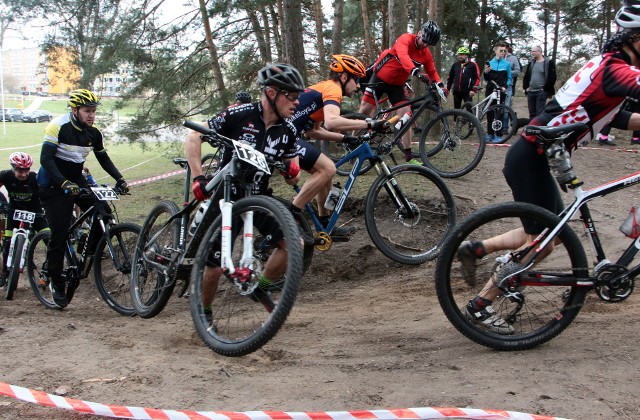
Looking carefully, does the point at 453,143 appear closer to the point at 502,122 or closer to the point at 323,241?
the point at 323,241

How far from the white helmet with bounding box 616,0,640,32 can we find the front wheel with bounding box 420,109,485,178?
4240 mm

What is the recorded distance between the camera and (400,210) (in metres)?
6.26

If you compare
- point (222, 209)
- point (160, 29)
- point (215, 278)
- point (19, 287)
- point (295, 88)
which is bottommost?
point (19, 287)

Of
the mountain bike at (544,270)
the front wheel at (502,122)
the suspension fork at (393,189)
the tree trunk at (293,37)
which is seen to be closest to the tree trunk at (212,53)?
the tree trunk at (293,37)

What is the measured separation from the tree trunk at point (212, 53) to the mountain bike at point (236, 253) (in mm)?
10689

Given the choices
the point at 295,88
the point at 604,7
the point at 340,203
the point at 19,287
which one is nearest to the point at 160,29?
the point at 19,287

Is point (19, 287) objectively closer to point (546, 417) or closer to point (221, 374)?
point (221, 374)

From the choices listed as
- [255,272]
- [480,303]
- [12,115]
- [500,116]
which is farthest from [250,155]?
[12,115]

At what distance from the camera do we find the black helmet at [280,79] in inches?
164

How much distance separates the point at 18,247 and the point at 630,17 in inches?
296

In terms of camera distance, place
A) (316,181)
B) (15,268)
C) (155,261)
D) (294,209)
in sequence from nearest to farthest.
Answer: (155,261)
(294,209)
(316,181)
(15,268)

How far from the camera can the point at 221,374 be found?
3621 millimetres

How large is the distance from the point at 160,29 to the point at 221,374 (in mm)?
13157

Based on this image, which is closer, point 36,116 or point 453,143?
point 453,143
